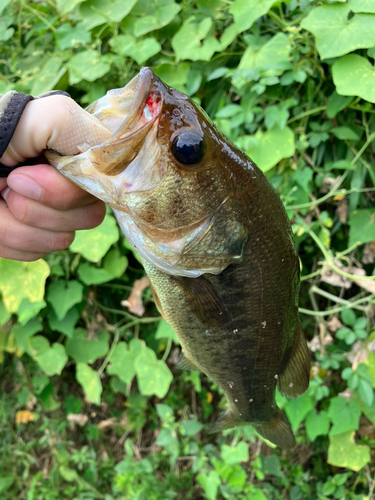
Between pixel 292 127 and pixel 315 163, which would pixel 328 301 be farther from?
pixel 292 127

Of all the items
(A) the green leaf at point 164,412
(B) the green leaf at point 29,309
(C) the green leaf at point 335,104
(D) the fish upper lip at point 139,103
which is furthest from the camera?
(A) the green leaf at point 164,412

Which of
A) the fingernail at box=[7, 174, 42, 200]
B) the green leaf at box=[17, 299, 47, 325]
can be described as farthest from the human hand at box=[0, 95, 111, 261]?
the green leaf at box=[17, 299, 47, 325]

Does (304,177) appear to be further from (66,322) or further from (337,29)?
(66,322)

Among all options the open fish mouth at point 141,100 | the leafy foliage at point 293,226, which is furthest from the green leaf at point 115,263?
the open fish mouth at point 141,100

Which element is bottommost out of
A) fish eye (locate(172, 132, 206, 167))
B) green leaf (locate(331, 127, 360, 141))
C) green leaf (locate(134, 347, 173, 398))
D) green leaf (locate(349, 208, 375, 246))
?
green leaf (locate(134, 347, 173, 398))

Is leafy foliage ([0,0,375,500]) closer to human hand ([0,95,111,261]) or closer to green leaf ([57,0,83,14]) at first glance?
green leaf ([57,0,83,14])

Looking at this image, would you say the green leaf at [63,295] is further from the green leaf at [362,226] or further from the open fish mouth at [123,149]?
the green leaf at [362,226]
